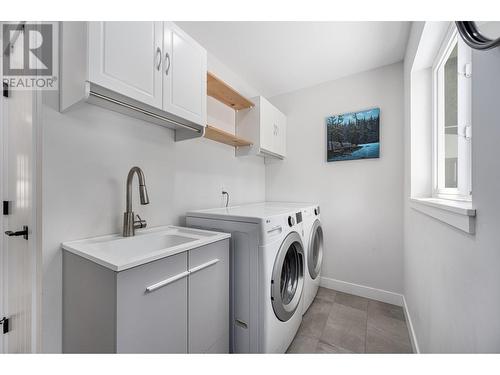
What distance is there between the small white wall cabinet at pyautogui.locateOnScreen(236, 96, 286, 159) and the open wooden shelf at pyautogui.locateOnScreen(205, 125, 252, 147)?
9 cm

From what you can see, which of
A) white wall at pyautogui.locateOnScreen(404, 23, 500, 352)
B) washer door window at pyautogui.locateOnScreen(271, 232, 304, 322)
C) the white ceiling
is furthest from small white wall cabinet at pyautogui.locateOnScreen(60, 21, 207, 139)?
Result: white wall at pyautogui.locateOnScreen(404, 23, 500, 352)

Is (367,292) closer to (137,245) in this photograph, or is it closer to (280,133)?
(280,133)

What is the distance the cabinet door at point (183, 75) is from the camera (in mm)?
1228

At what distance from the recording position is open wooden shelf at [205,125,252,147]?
66.8 inches

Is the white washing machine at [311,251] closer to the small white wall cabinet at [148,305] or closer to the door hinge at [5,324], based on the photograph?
the small white wall cabinet at [148,305]

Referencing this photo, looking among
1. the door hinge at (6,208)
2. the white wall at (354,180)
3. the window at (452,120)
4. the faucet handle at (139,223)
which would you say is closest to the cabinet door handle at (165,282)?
the faucet handle at (139,223)

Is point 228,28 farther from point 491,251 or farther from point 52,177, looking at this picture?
point 491,251

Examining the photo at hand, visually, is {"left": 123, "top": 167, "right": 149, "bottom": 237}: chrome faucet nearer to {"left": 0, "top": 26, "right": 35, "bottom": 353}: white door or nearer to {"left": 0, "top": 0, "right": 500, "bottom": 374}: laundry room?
{"left": 0, "top": 0, "right": 500, "bottom": 374}: laundry room

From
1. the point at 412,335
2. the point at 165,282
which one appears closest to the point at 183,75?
the point at 165,282

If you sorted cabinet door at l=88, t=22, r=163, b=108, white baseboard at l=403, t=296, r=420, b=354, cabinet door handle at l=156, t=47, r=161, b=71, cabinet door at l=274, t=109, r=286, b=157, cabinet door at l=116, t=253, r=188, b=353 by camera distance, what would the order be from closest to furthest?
cabinet door at l=116, t=253, r=188, b=353 → cabinet door at l=88, t=22, r=163, b=108 → cabinet door handle at l=156, t=47, r=161, b=71 → white baseboard at l=403, t=296, r=420, b=354 → cabinet door at l=274, t=109, r=286, b=157

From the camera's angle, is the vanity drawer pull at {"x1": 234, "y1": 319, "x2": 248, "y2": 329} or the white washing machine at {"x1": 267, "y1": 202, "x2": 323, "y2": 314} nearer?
the vanity drawer pull at {"x1": 234, "y1": 319, "x2": 248, "y2": 329}

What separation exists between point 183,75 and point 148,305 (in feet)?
4.34

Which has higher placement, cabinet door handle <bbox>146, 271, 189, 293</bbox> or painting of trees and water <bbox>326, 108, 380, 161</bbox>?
painting of trees and water <bbox>326, 108, 380, 161</bbox>

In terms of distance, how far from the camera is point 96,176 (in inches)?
47.3
